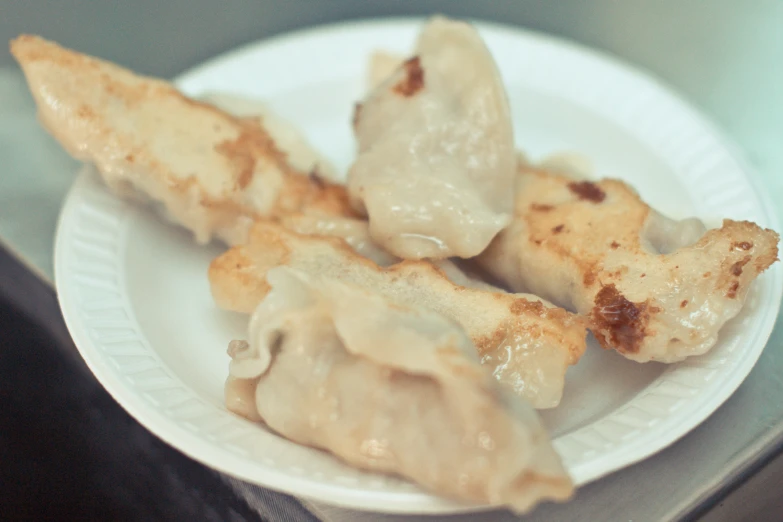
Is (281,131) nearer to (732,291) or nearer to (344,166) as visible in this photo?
(344,166)

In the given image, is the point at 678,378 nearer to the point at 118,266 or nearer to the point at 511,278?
the point at 511,278

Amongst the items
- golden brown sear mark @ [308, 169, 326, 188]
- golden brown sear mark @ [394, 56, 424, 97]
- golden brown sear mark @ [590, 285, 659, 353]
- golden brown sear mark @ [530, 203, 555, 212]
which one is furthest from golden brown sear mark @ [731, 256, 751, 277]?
golden brown sear mark @ [308, 169, 326, 188]

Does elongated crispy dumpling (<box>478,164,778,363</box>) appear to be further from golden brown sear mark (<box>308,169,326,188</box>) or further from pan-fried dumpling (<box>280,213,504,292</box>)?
golden brown sear mark (<box>308,169,326,188</box>)

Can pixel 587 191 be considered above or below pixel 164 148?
above

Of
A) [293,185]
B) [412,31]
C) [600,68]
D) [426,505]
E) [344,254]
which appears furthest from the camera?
[412,31]

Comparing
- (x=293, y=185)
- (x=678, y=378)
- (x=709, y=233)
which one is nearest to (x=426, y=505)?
(x=678, y=378)

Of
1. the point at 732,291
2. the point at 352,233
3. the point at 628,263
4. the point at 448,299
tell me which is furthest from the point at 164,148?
the point at 732,291

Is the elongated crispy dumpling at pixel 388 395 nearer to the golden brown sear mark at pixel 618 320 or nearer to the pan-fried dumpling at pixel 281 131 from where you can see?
the golden brown sear mark at pixel 618 320

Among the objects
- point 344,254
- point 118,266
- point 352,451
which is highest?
point 344,254
